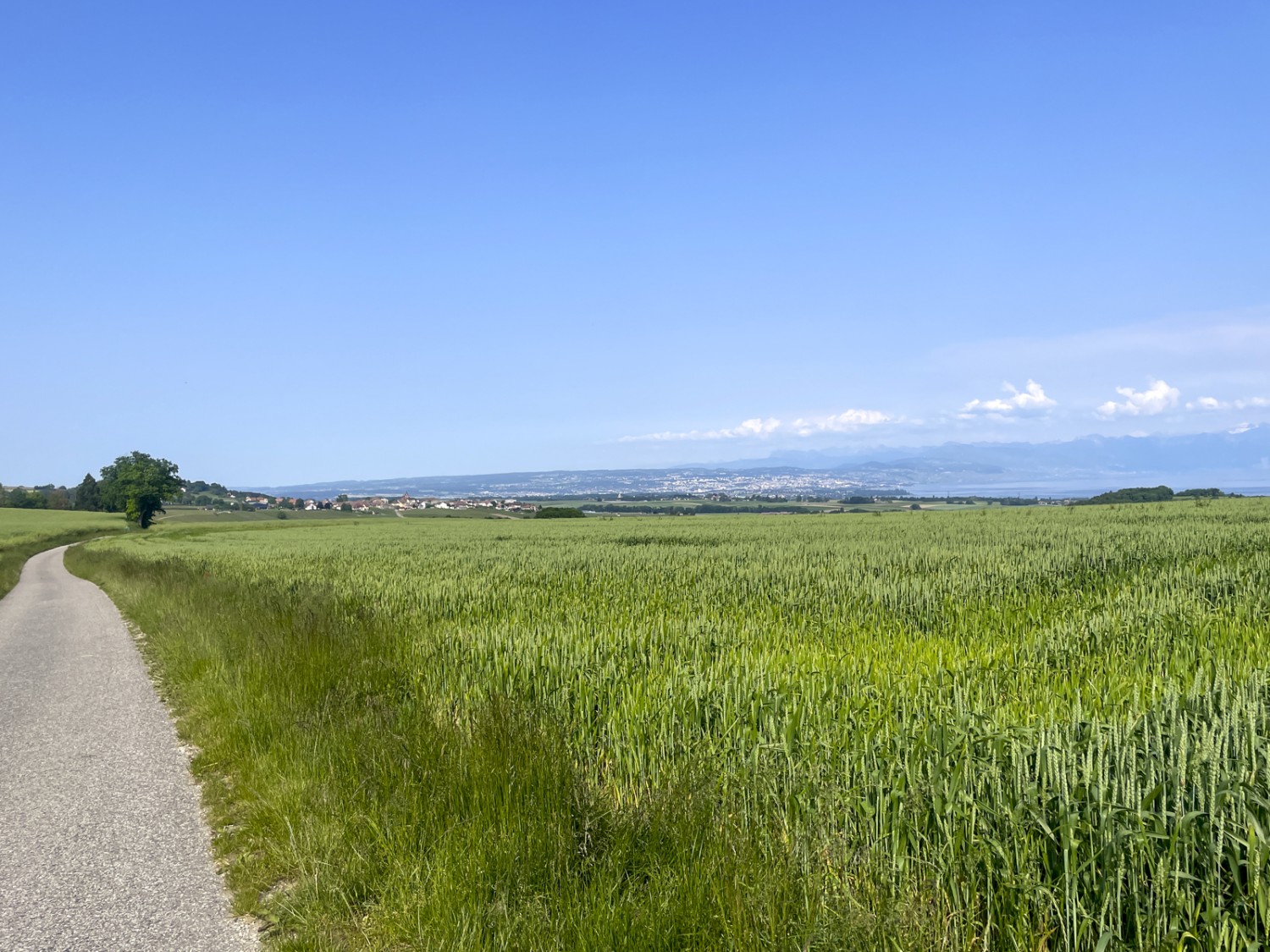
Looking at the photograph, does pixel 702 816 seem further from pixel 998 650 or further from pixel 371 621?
pixel 371 621

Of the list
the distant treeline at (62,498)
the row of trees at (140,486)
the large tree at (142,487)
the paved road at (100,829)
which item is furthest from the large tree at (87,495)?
the paved road at (100,829)

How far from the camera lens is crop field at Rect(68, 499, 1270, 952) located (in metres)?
3.21

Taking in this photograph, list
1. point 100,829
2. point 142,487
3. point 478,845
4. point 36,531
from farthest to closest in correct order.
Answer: point 142,487
point 36,531
point 100,829
point 478,845

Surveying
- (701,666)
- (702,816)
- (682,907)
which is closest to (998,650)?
(701,666)

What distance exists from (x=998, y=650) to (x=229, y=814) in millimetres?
6861

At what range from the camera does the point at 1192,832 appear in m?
3.10

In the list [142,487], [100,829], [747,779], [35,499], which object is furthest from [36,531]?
[747,779]

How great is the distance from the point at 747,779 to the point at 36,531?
102 meters

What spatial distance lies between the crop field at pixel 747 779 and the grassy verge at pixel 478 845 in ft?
0.06

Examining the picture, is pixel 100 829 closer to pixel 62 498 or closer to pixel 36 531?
pixel 36 531

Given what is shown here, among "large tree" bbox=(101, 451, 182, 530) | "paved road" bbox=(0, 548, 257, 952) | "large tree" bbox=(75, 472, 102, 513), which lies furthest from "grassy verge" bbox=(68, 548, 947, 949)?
"large tree" bbox=(75, 472, 102, 513)

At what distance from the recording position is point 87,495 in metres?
168

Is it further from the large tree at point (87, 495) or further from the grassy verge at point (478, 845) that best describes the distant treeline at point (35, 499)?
the grassy verge at point (478, 845)

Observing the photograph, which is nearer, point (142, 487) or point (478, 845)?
point (478, 845)
